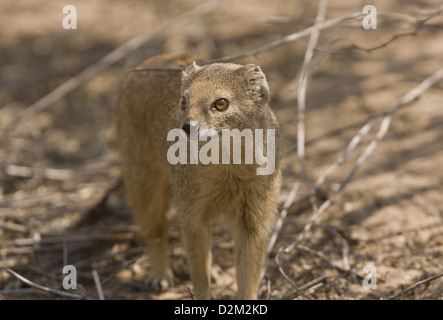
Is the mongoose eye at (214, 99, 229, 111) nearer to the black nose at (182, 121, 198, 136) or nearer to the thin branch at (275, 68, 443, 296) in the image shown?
the black nose at (182, 121, 198, 136)

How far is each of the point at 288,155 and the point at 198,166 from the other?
3052 millimetres

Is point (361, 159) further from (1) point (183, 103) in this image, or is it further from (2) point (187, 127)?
(2) point (187, 127)

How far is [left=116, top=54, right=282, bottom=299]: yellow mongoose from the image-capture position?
4.14m

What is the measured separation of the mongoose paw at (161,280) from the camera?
5.71 meters

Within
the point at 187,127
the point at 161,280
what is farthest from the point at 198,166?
the point at 161,280

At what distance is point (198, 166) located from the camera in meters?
4.57

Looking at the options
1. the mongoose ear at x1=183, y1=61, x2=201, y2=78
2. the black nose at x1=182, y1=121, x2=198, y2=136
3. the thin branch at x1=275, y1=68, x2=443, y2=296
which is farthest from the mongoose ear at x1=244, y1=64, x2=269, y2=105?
the thin branch at x1=275, y1=68, x2=443, y2=296

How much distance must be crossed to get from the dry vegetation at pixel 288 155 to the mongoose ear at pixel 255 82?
1051mm

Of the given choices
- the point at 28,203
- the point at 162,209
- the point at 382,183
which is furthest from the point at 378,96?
the point at 28,203

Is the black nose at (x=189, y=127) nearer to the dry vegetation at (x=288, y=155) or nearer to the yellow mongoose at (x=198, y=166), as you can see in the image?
the yellow mongoose at (x=198, y=166)

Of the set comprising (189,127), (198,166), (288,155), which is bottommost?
(189,127)

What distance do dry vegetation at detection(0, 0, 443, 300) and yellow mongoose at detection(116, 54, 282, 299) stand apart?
0.42 metres

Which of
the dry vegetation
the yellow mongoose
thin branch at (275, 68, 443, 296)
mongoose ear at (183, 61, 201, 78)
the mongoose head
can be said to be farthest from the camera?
the dry vegetation

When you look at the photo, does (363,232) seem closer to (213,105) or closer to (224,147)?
(224,147)
